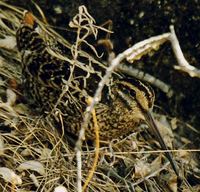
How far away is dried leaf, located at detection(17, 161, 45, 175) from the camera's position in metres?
4.02

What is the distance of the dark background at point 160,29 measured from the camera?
5070 millimetres

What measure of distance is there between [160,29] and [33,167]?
64.9 inches

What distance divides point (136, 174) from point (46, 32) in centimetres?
142

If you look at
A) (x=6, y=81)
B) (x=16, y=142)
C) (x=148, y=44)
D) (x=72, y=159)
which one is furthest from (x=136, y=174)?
(x=148, y=44)

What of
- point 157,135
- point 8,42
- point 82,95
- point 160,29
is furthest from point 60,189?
point 160,29

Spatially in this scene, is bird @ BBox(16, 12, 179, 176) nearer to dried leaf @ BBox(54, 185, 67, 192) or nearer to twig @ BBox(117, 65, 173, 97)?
twig @ BBox(117, 65, 173, 97)

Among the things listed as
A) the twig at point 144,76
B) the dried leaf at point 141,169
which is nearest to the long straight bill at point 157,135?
the dried leaf at point 141,169

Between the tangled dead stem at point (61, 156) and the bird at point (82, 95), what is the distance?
9 centimetres

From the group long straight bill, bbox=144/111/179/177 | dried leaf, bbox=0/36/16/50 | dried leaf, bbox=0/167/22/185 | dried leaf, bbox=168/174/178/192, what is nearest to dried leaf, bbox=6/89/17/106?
dried leaf, bbox=0/36/16/50

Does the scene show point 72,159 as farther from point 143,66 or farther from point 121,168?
point 143,66

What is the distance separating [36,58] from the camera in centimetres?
470

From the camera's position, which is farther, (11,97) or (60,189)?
(11,97)

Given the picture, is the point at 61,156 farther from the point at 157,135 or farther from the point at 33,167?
the point at 157,135

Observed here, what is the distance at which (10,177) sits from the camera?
12.5ft
